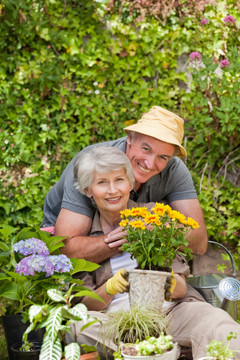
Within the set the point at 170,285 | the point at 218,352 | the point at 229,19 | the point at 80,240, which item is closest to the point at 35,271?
the point at 80,240

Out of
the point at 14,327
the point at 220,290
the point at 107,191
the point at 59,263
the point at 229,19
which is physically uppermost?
the point at 229,19

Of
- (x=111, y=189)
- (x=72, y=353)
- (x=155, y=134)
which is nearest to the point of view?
(x=72, y=353)

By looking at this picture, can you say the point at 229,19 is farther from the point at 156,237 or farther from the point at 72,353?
the point at 72,353

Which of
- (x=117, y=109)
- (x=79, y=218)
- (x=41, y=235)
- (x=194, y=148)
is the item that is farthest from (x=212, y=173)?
(x=41, y=235)

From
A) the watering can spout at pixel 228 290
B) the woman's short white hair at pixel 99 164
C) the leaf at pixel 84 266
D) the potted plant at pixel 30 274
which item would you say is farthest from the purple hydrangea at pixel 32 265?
the watering can spout at pixel 228 290

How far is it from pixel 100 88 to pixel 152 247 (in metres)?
2.55

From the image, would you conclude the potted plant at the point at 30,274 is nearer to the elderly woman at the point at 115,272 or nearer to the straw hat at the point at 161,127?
the elderly woman at the point at 115,272

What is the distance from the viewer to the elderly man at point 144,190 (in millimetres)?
2615

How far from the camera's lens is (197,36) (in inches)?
179

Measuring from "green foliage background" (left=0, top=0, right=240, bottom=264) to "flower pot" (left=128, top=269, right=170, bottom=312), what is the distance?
86.5 inches

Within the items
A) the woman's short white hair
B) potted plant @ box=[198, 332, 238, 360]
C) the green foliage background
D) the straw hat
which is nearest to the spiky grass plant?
potted plant @ box=[198, 332, 238, 360]

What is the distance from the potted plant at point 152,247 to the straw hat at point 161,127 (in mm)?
734

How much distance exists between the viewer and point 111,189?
2508mm

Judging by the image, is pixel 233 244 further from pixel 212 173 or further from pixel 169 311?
pixel 169 311
